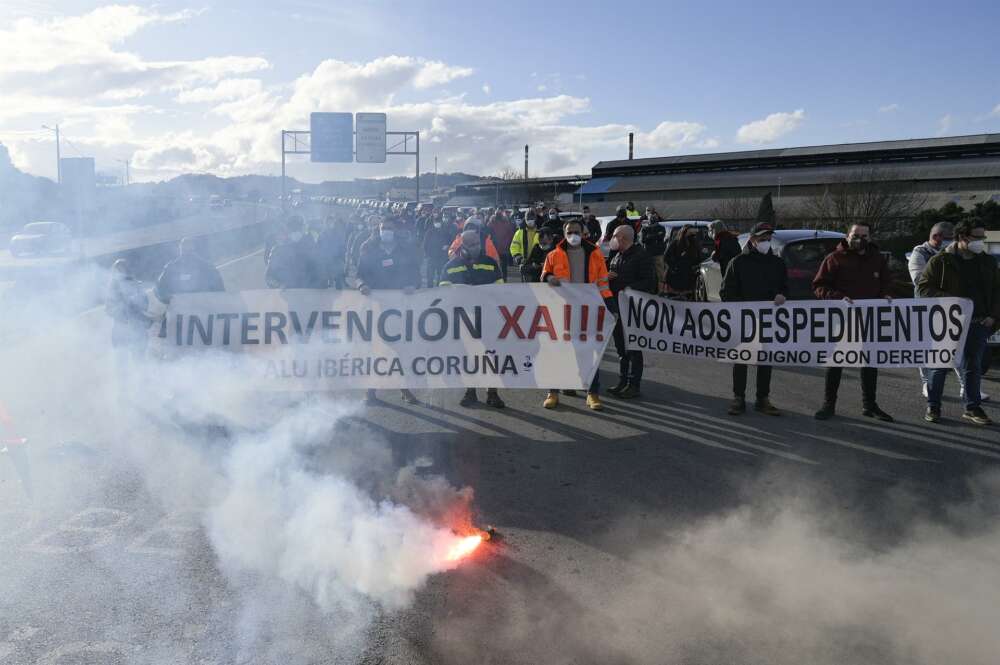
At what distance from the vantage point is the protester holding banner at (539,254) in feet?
27.7

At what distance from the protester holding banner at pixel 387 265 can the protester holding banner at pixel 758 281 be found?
335 cm

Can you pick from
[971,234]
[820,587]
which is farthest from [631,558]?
[971,234]

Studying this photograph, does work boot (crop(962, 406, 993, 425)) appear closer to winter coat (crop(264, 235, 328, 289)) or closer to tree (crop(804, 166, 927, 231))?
winter coat (crop(264, 235, 328, 289))

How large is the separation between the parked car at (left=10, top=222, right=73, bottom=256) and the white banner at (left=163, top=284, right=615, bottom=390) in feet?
36.9

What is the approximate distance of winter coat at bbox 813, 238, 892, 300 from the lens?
25.5 ft

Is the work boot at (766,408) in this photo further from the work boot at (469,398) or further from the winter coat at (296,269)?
the winter coat at (296,269)

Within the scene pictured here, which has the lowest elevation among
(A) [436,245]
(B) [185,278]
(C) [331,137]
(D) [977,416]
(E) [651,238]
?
(D) [977,416]

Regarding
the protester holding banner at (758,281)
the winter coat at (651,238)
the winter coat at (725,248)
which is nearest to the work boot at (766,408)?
the protester holding banner at (758,281)

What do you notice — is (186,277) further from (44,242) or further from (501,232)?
(44,242)

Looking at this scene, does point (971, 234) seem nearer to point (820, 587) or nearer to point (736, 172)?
point (820, 587)

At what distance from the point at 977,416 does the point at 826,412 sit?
137cm

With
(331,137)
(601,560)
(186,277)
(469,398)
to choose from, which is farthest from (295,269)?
(331,137)

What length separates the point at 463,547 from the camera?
15.0 feet

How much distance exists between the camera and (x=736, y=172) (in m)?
59.8
